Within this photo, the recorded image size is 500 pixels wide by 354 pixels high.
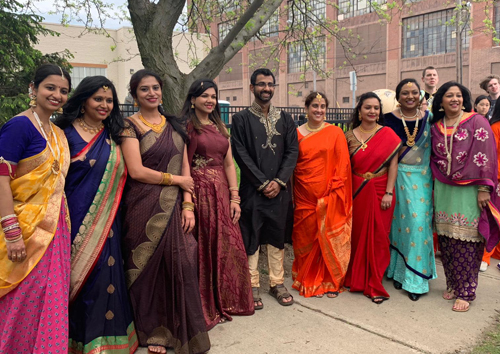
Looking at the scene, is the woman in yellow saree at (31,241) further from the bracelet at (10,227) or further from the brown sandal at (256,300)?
the brown sandal at (256,300)

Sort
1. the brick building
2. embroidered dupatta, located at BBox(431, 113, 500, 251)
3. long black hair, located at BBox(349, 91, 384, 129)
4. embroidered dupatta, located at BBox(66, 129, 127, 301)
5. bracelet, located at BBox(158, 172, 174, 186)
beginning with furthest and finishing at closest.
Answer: the brick building → long black hair, located at BBox(349, 91, 384, 129) → embroidered dupatta, located at BBox(431, 113, 500, 251) → bracelet, located at BBox(158, 172, 174, 186) → embroidered dupatta, located at BBox(66, 129, 127, 301)

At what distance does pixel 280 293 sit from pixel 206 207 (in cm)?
109

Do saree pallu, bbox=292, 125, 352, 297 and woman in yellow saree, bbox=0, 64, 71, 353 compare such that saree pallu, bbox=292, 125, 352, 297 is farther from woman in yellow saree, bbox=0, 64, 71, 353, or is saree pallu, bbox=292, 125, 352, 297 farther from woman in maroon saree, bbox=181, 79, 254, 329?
woman in yellow saree, bbox=0, 64, 71, 353

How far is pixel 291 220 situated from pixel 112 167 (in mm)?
1908

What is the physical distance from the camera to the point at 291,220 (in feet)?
13.6

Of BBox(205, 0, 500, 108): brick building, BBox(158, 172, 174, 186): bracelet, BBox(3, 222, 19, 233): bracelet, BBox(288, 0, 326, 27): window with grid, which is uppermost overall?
BBox(205, 0, 500, 108): brick building

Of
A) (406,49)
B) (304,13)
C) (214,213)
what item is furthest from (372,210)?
(406,49)

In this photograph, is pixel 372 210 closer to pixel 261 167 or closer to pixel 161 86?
pixel 261 167

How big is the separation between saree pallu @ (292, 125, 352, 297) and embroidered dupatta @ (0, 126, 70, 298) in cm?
220

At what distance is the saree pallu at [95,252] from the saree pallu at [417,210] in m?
2.55

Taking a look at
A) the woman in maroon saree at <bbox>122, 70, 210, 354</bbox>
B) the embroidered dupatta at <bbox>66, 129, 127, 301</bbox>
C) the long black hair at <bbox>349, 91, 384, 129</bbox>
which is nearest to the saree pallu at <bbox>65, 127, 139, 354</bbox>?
the embroidered dupatta at <bbox>66, 129, 127, 301</bbox>

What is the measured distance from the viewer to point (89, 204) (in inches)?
109

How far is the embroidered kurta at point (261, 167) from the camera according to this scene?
3.77 meters

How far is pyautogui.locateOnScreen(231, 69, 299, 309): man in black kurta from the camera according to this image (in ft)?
12.3
